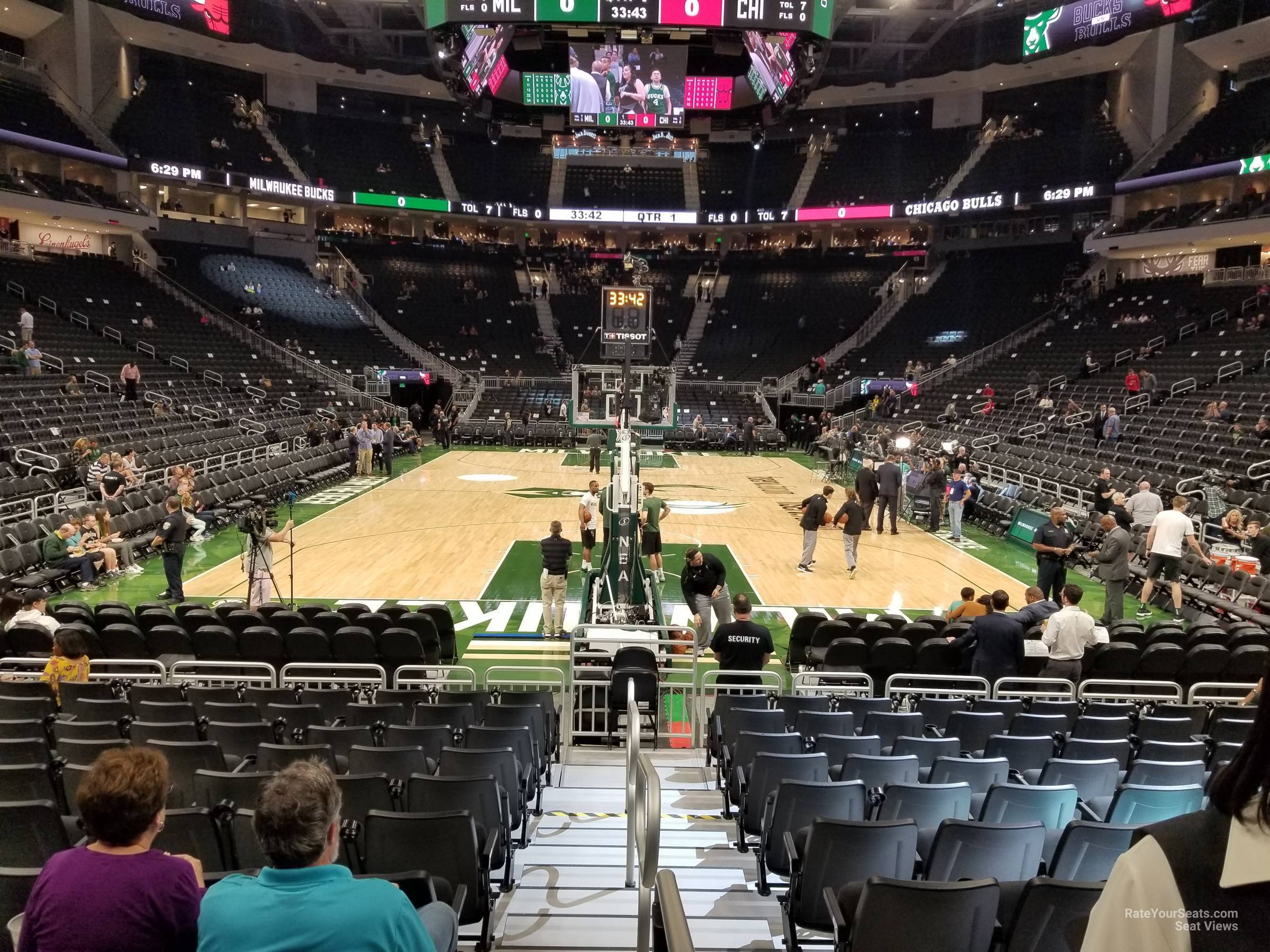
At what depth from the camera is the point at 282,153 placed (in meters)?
41.9

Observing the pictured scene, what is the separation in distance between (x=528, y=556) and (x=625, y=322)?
4.77 meters

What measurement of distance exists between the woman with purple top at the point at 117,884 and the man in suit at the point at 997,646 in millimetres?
6844

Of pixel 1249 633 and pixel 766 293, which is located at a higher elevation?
pixel 766 293

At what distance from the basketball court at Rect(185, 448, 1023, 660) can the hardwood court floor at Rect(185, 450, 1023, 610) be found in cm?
5

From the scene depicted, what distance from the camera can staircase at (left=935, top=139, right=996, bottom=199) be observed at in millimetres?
41062

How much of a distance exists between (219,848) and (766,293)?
145 feet

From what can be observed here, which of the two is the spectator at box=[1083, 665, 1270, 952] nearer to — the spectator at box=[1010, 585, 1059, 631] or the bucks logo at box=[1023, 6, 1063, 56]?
the spectator at box=[1010, 585, 1059, 631]

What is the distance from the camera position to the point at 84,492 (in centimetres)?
1488

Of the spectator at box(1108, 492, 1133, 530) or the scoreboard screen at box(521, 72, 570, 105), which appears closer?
the spectator at box(1108, 492, 1133, 530)

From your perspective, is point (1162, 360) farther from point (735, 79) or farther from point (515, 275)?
point (515, 275)

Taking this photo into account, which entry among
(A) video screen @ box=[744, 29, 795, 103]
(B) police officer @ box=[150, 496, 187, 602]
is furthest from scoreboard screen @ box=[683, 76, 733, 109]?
(B) police officer @ box=[150, 496, 187, 602]

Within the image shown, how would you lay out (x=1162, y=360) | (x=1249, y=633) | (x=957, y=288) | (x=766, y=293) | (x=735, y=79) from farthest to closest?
1. (x=766, y=293)
2. (x=957, y=288)
3. (x=1162, y=360)
4. (x=735, y=79)
5. (x=1249, y=633)

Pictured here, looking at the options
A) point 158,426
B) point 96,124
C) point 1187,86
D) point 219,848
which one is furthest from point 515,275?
point 219,848

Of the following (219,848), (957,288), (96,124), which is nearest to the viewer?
(219,848)
